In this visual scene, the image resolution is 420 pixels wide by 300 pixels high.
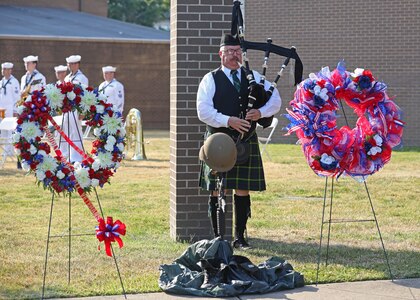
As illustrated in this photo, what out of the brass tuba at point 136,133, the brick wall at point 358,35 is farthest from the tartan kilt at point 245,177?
the brick wall at point 358,35

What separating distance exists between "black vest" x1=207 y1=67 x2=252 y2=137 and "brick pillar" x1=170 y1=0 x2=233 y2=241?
0.88 metres

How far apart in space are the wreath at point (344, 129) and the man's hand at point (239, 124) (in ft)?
1.81

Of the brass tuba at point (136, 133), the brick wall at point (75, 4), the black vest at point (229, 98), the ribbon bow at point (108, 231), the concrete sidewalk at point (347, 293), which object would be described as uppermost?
the black vest at point (229, 98)

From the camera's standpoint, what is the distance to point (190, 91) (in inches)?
369

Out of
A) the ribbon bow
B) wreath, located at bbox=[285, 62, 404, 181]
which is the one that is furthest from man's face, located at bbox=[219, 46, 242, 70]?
the ribbon bow

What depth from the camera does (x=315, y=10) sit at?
2358cm

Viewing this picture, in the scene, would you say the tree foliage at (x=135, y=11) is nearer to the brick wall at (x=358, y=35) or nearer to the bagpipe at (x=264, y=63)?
the brick wall at (x=358, y=35)

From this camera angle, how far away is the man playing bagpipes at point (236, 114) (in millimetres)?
8289

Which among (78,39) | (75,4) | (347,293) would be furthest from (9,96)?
(75,4)

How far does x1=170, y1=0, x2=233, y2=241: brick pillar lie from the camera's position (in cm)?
931

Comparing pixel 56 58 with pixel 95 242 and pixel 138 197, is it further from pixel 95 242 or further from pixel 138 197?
pixel 95 242

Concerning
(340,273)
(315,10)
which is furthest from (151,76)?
(340,273)

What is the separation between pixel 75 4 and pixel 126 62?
1041 centimetres

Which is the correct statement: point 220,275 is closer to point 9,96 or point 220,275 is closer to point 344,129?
point 344,129
